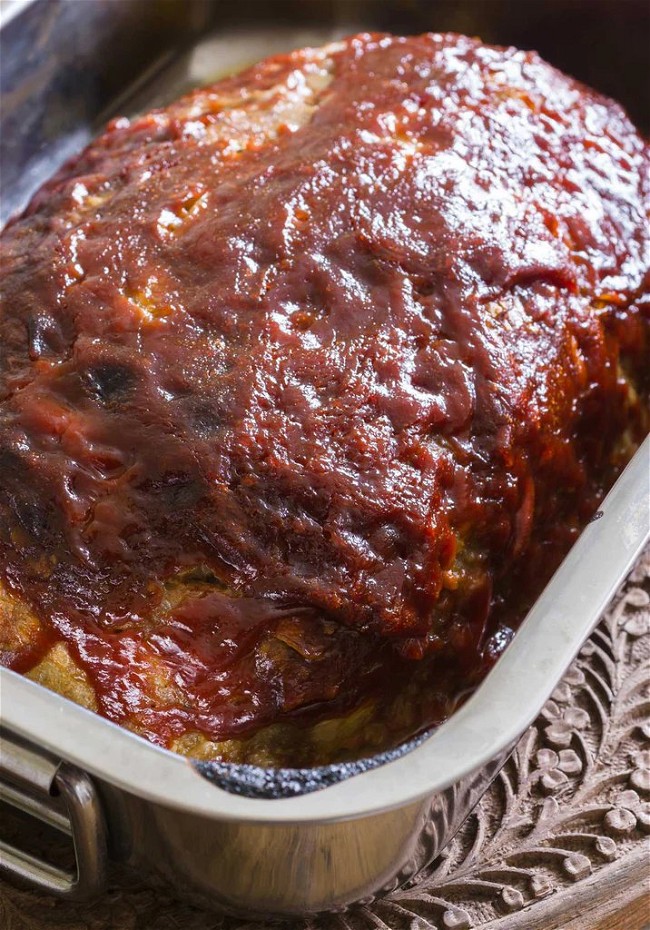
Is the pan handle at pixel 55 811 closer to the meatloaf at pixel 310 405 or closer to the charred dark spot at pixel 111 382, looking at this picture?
the meatloaf at pixel 310 405

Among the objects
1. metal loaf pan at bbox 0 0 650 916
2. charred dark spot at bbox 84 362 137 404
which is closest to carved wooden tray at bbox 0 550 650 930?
metal loaf pan at bbox 0 0 650 916

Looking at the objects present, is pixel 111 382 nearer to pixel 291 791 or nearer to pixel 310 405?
pixel 310 405

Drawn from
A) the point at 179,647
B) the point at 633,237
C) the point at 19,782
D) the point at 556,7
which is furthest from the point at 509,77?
the point at 19,782

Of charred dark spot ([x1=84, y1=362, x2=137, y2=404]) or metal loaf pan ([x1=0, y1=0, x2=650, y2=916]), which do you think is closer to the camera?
metal loaf pan ([x1=0, y1=0, x2=650, y2=916])

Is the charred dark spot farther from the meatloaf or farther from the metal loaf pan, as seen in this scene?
the metal loaf pan

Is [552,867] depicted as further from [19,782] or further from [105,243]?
[105,243]

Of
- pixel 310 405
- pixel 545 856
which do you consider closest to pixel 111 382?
pixel 310 405
